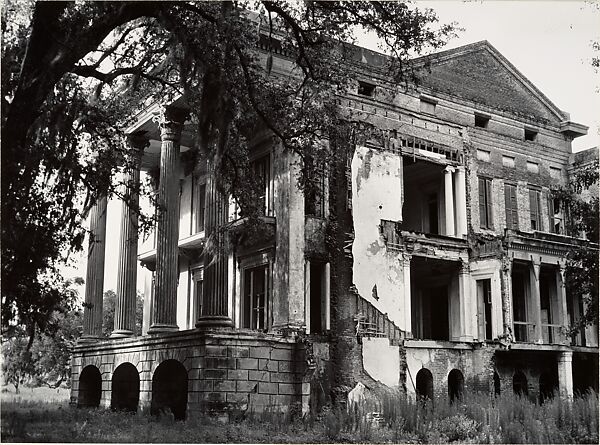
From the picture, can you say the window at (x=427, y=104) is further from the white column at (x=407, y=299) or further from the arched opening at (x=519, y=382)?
the arched opening at (x=519, y=382)

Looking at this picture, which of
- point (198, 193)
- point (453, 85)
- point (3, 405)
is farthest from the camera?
point (198, 193)

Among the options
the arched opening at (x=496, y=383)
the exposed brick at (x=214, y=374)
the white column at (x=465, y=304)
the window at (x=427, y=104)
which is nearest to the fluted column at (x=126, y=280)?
the exposed brick at (x=214, y=374)

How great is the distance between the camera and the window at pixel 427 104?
22484 mm

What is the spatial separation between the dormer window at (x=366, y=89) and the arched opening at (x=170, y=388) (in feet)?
31.3

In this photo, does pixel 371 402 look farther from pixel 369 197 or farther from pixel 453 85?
pixel 453 85

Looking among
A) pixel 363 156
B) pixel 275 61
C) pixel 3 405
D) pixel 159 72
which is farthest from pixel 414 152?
pixel 3 405

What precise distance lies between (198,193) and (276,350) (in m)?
10.00

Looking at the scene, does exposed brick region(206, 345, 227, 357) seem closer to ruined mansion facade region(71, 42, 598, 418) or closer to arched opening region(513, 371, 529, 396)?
ruined mansion facade region(71, 42, 598, 418)

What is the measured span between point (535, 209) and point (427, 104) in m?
5.94

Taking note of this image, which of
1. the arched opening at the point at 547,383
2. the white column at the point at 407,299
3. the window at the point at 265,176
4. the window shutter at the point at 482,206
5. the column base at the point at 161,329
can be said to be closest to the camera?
the column base at the point at 161,329

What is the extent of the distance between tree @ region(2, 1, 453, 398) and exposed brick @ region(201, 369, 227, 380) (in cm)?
349

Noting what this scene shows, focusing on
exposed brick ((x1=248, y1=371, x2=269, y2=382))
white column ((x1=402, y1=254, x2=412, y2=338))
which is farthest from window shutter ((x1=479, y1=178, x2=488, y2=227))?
exposed brick ((x1=248, y1=371, x2=269, y2=382))

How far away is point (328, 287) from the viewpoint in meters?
18.8

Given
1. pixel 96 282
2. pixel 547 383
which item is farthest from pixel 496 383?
pixel 96 282
